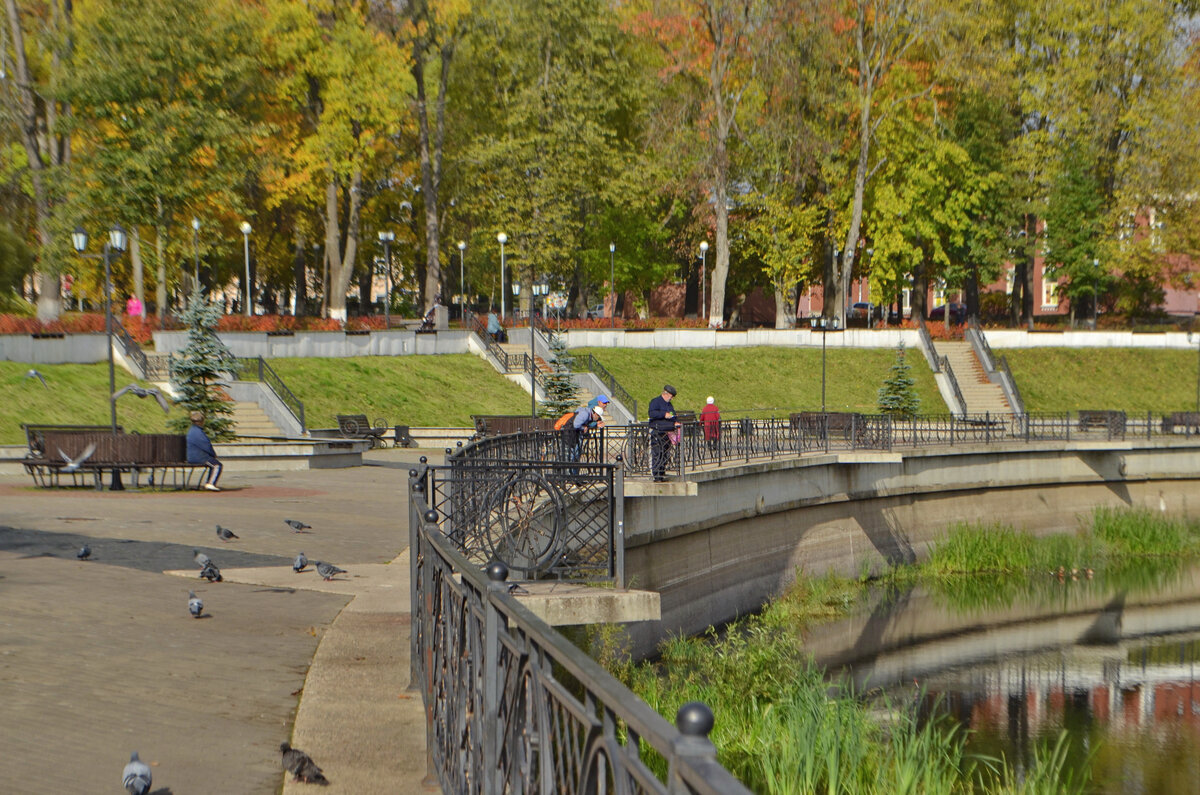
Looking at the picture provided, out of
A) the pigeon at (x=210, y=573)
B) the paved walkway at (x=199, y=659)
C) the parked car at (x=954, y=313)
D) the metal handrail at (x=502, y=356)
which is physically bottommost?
the paved walkway at (x=199, y=659)

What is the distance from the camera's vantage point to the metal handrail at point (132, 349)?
33.9 m

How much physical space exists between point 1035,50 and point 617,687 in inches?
2223

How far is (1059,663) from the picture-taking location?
64.6ft

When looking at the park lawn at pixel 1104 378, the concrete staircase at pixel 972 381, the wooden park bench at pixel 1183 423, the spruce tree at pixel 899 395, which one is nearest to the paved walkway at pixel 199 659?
the wooden park bench at pixel 1183 423

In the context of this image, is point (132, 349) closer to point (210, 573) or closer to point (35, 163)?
point (35, 163)

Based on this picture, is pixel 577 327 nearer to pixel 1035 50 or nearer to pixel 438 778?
pixel 1035 50

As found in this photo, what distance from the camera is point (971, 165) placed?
51906 millimetres

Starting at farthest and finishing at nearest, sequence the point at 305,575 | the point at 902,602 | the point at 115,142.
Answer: the point at 115,142, the point at 902,602, the point at 305,575

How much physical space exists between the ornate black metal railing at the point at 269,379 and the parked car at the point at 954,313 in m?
43.7

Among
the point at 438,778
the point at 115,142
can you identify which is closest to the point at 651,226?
the point at 115,142

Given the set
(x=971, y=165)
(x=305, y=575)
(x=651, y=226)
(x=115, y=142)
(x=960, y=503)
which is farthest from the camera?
(x=651, y=226)

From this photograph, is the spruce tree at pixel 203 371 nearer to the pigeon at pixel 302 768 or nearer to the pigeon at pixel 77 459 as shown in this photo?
the pigeon at pixel 77 459

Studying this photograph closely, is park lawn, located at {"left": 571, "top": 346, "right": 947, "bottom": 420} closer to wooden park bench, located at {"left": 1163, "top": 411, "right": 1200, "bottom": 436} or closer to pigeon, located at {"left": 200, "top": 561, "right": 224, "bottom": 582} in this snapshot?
wooden park bench, located at {"left": 1163, "top": 411, "right": 1200, "bottom": 436}

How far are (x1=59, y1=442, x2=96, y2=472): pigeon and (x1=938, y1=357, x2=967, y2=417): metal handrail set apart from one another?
31663 millimetres
